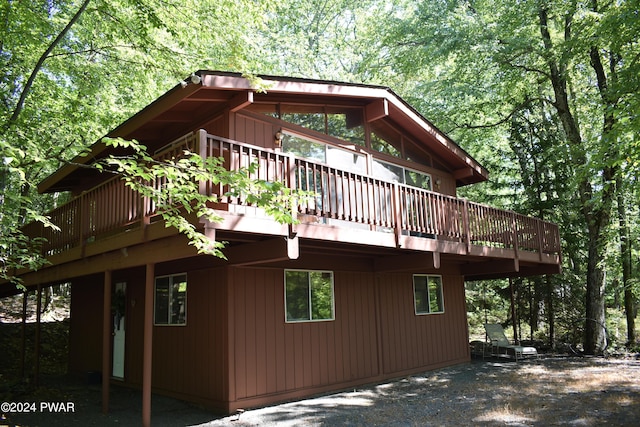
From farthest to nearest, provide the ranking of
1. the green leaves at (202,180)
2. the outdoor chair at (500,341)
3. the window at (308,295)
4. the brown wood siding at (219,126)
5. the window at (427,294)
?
the outdoor chair at (500,341) → the window at (427,294) → the window at (308,295) → the brown wood siding at (219,126) → the green leaves at (202,180)

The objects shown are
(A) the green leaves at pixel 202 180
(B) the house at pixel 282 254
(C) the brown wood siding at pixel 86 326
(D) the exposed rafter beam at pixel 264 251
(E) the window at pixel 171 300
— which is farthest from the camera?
(C) the brown wood siding at pixel 86 326

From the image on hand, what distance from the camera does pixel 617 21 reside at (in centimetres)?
1042

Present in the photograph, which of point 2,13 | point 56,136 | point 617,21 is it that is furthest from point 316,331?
point 56,136

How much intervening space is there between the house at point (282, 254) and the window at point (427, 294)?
5 centimetres

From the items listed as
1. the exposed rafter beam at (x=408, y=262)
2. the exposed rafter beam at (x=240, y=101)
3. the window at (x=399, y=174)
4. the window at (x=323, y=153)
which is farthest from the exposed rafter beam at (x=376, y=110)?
the exposed rafter beam at (x=240, y=101)

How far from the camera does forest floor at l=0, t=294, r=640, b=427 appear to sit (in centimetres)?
705

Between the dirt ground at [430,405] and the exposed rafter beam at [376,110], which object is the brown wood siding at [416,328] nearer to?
the dirt ground at [430,405]

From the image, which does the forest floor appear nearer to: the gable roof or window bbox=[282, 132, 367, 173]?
window bbox=[282, 132, 367, 173]

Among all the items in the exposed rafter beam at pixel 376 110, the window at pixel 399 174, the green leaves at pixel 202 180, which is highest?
the exposed rafter beam at pixel 376 110

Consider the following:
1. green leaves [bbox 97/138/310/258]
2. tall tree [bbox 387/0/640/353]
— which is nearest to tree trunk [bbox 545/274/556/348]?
tall tree [bbox 387/0/640/353]

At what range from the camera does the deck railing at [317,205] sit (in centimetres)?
700

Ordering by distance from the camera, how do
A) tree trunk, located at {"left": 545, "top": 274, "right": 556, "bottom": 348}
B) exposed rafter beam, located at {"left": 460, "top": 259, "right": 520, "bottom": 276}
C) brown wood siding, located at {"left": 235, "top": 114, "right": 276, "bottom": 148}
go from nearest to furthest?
1. brown wood siding, located at {"left": 235, "top": 114, "right": 276, "bottom": 148}
2. exposed rafter beam, located at {"left": 460, "top": 259, "right": 520, "bottom": 276}
3. tree trunk, located at {"left": 545, "top": 274, "right": 556, "bottom": 348}

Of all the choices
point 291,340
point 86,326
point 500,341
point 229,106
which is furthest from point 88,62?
point 500,341

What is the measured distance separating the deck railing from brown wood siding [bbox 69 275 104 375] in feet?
7.77
